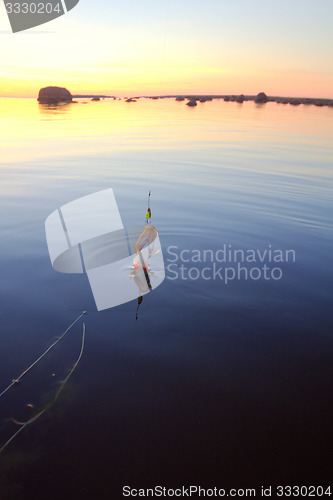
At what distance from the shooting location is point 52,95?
370 ft

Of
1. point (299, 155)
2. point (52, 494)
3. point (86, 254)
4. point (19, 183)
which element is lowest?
point (52, 494)

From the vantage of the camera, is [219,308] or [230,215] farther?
[230,215]

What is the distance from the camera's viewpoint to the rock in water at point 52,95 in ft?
363

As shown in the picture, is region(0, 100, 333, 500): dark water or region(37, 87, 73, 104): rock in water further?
region(37, 87, 73, 104): rock in water

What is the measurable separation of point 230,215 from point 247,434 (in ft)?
27.6

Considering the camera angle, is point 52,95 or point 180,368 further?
point 52,95

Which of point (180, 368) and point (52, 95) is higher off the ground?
point (52, 95)

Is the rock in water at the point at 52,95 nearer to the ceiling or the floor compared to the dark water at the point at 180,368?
nearer to the ceiling

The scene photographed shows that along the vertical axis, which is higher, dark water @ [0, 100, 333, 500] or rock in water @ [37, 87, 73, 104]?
rock in water @ [37, 87, 73, 104]

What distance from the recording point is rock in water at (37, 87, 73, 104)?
363ft

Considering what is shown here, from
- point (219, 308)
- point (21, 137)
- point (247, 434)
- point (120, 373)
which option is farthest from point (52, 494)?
point (21, 137)

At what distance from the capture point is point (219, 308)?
249 inches

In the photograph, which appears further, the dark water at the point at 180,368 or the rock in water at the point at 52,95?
the rock in water at the point at 52,95

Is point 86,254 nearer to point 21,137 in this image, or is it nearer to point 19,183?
point 19,183
